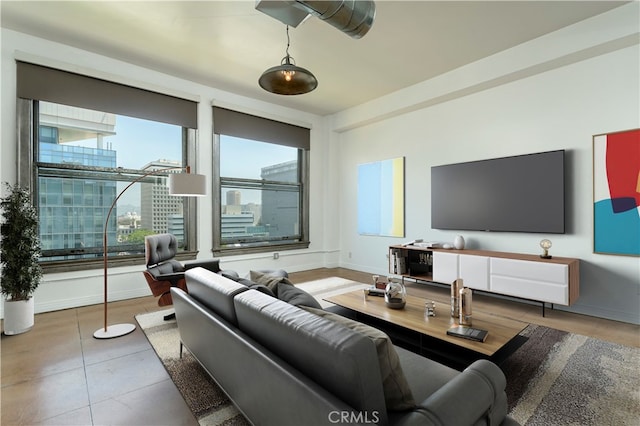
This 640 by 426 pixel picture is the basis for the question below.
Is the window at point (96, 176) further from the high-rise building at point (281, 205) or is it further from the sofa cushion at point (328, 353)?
the sofa cushion at point (328, 353)

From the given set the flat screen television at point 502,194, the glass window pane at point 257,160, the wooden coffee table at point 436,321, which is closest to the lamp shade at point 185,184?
the wooden coffee table at point 436,321

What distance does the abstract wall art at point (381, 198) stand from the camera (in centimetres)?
514

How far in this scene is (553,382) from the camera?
196cm

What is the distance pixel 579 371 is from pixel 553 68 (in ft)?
10.8

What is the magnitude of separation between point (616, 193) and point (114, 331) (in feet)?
17.2

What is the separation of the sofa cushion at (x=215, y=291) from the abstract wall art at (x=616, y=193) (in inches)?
148

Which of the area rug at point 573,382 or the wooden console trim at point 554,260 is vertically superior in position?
the wooden console trim at point 554,260

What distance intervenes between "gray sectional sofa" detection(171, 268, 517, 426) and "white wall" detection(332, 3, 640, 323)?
3012 millimetres

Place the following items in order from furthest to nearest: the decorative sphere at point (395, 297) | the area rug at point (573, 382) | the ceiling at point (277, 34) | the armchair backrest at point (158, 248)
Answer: the armchair backrest at point (158, 248), the ceiling at point (277, 34), the decorative sphere at point (395, 297), the area rug at point (573, 382)

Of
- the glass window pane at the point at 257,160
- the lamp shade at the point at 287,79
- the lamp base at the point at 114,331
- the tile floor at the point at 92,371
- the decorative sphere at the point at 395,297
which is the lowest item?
the tile floor at the point at 92,371

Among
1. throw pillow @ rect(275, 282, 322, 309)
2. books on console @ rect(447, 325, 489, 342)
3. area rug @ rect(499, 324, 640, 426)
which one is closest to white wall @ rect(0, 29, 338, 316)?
throw pillow @ rect(275, 282, 322, 309)

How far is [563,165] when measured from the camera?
3377 millimetres

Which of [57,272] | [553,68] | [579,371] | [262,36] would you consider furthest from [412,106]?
[57,272]

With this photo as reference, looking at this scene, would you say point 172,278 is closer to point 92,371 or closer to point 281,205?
point 92,371
